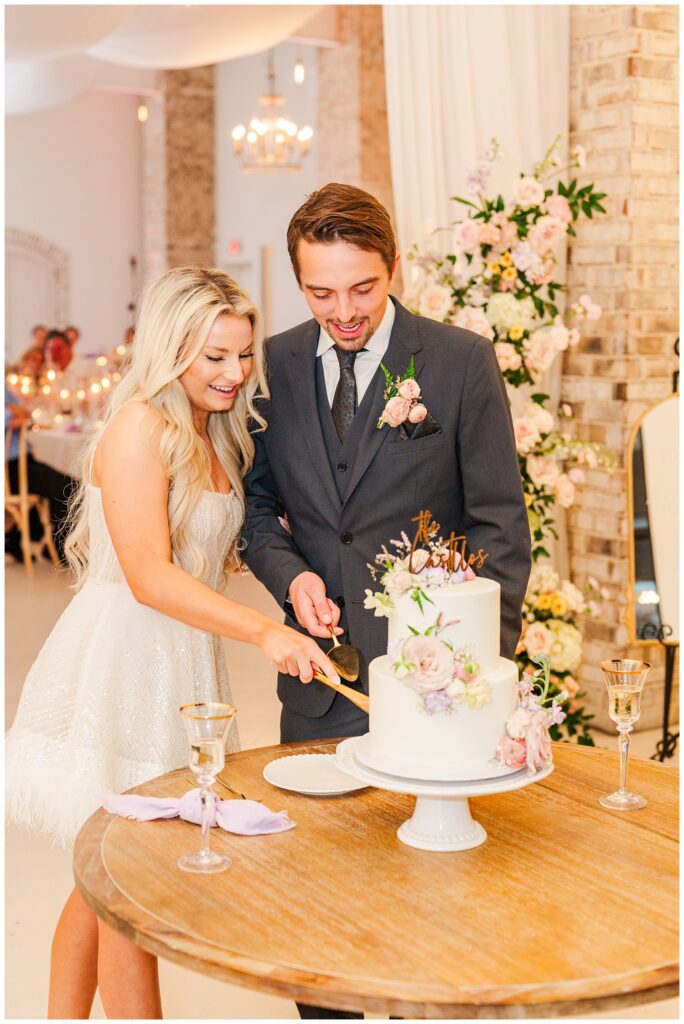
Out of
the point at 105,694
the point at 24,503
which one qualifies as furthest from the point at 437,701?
the point at 24,503

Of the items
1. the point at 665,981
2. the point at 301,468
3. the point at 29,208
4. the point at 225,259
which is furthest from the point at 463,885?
the point at 29,208

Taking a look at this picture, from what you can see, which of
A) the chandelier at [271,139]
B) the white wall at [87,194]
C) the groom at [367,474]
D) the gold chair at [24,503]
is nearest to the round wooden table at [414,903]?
the groom at [367,474]

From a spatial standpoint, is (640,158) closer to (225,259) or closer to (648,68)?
(648,68)

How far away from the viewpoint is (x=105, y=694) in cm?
242

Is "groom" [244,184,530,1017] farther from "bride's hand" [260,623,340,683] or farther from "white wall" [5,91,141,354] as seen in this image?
"white wall" [5,91,141,354]

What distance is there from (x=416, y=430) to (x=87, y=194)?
1452cm

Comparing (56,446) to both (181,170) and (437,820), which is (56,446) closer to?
(181,170)

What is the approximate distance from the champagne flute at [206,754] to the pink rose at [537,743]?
0.43 meters

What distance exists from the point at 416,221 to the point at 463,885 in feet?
10.4

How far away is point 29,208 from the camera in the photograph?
1559cm

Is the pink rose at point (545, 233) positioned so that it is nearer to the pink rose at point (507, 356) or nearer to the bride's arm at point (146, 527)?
the pink rose at point (507, 356)

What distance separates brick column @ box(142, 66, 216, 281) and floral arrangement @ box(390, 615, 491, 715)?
13.1 metres

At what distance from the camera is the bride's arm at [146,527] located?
2.29 meters

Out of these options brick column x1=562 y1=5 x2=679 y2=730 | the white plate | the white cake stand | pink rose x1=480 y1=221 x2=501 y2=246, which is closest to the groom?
the white plate
